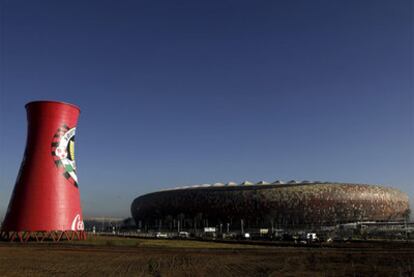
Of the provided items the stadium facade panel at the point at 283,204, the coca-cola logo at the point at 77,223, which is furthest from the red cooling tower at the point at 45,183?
the stadium facade panel at the point at 283,204

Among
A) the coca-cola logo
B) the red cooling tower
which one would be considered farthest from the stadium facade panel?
the red cooling tower

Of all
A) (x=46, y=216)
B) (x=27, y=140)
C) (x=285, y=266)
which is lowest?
(x=285, y=266)

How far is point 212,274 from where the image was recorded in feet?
62.1

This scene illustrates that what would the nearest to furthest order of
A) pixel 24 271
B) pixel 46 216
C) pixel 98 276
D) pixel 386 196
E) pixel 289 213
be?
pixel 98 276, pixel 24 271, pixel 46 216, pixel 289 213, pixel 386 196

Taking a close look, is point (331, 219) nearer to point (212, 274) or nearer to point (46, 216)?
point (46, 216)

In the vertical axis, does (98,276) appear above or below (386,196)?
below

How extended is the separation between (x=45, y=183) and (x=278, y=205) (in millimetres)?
77398

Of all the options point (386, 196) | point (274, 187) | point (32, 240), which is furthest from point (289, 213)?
point (32, 240)

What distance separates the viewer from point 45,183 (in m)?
35.2

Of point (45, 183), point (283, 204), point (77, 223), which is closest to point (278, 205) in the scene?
point (283, 204)

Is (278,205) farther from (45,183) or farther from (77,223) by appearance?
(45,183)

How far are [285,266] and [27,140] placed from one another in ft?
81.9

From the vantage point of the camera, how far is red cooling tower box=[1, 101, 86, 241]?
3528cm

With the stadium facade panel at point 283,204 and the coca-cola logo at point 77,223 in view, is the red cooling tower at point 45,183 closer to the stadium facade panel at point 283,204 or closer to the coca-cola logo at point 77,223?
the coca-cola logo at point 77,223
